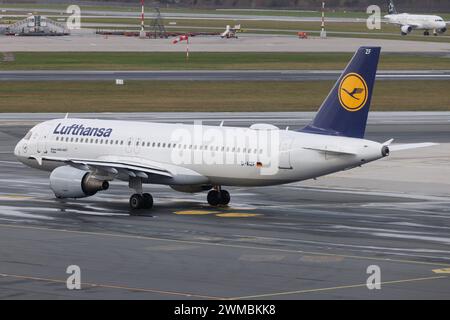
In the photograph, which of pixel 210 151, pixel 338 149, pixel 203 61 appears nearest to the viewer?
pixel 338 149

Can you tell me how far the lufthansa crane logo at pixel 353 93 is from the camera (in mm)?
51562

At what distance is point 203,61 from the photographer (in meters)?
146

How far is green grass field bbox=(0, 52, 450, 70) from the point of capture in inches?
5404

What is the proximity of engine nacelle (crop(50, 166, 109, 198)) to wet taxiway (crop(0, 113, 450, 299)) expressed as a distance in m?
0.76

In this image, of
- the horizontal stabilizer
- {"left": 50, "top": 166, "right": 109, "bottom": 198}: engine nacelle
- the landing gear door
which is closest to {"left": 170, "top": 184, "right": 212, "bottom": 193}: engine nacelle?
{"left": 50, "top": 166, "right": 109, "bottom": 198}: engine nacelle

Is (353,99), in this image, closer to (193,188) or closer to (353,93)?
(353,93)

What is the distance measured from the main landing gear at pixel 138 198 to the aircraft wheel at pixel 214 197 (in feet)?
9.14

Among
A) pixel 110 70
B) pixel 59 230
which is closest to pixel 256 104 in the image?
pixel 110 70

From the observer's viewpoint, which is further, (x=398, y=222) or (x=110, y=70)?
(x=110, y=70)

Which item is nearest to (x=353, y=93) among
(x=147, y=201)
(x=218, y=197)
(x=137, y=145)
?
(x=218, y=197)

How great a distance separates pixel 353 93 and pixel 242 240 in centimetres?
978

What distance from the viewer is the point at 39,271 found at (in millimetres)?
38969

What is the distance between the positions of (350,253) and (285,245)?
9.38 feet

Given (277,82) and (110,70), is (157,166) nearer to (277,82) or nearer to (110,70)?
(277,82)
